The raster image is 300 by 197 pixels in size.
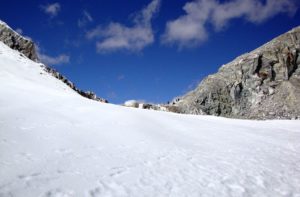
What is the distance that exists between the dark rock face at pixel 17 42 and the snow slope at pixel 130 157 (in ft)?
121

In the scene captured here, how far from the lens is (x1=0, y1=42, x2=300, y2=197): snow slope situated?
6.23 meters

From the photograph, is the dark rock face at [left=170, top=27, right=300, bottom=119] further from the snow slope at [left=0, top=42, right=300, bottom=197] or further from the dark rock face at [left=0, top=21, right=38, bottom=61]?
the snow slope at [left=0, top=42, right=300, bottom=197]

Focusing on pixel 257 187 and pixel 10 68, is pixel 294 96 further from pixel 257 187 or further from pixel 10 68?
pixel 257 187

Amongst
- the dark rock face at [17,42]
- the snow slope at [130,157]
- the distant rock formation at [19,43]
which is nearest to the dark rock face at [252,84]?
the distant rock formation at [19,43]

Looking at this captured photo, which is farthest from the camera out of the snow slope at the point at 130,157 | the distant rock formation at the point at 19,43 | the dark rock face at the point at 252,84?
the dark rock face at the point at 252,84

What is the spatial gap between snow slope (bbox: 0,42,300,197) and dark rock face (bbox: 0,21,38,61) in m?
37.0

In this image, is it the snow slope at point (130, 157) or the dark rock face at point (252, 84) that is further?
the dark rock face at point (252, 84)

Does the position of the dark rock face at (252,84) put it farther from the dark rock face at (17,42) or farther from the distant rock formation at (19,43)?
the dark rock face at (17,42)

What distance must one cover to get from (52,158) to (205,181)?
382 centimetres

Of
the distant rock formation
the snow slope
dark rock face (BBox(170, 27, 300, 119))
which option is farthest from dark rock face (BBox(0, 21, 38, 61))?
dark rock face (BBox(170, 27, 300, 119))

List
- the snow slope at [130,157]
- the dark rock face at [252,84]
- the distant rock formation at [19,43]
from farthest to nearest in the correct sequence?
the dark rock face at [252,84] → the distant rock formation at [19,43] → the snow slope at [130,157]

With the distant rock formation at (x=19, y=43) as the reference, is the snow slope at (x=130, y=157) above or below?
below

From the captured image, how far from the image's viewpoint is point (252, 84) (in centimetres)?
9125

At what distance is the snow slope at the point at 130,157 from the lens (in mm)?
6227
